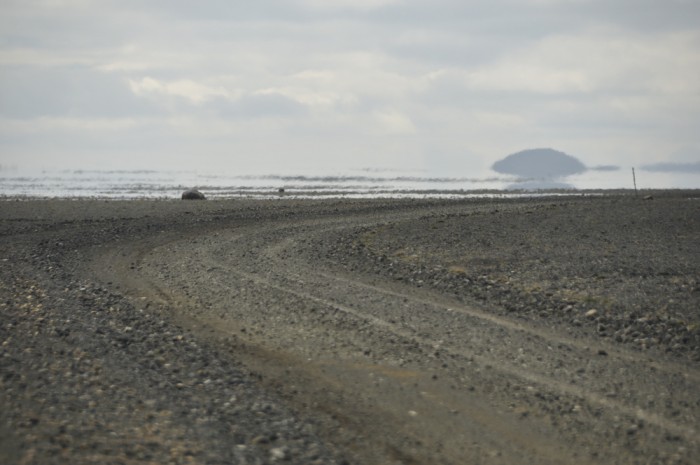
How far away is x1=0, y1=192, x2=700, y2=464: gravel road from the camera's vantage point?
332 inches

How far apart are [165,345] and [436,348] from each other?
165 inches

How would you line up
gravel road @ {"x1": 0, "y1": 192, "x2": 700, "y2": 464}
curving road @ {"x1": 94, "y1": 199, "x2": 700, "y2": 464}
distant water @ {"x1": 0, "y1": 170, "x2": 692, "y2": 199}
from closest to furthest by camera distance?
gravel road @ {"x1": 0, "y1": 192, "x2": 700, "y2": 464}, curving road @ {"x1": 94, "y1": 199, "x2": 700, "y2": 464}, distant water @ {"x1": 0, "y1": 170, "x2": 692, "y2": 199}

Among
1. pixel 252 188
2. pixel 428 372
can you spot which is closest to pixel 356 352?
pixel 428 372

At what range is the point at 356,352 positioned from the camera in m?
12.5

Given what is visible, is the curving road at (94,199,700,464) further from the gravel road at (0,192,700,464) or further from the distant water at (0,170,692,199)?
the distant water at (0,170,692,199)

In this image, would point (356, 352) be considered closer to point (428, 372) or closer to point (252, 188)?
point (428, 372)

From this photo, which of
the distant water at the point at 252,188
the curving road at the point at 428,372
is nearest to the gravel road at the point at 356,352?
the curving road at the point at 428,372

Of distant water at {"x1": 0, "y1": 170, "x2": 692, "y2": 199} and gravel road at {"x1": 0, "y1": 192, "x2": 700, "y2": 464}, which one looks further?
distant water at {"x1": 0, "y1": 170, "x2": 692, "y2": 199}

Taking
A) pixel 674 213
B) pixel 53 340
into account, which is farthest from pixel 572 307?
pixel 674 213

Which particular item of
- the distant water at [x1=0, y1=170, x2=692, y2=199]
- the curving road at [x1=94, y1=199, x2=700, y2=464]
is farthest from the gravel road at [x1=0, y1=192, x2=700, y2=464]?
the distant water at [x1=0, y1=170, x2=692, y2=199]

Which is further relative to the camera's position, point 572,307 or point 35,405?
point 572,307

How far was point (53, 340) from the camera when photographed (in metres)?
12.6

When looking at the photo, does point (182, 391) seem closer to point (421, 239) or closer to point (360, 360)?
point (360, 360)

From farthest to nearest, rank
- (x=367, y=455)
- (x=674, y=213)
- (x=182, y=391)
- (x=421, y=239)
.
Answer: (x=674, y=213) → (x=421, y=239) → (x=182, y=391) → (x=367, y=455)
